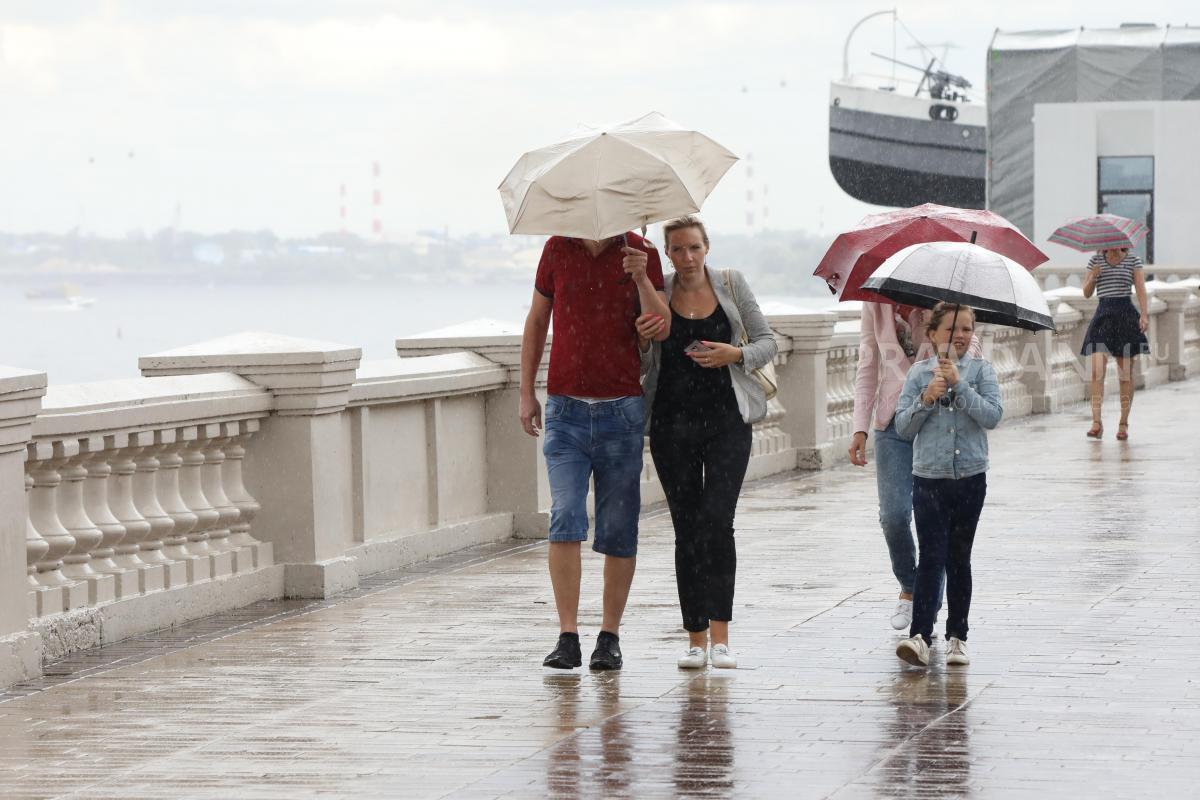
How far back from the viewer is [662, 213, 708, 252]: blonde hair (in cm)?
736

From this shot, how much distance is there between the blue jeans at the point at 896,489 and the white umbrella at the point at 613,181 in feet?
4.55

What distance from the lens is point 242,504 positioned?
31.5 ft

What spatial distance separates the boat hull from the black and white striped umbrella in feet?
234

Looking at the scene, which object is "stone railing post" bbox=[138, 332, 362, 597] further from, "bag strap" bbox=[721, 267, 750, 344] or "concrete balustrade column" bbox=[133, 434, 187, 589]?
"bag strap" bbox=[721, 267, 750, 344]

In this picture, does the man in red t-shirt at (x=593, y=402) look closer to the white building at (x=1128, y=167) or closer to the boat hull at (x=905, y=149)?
the white building at (x=1128, y=167)

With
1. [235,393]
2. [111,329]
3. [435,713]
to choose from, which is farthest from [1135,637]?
[111,329]

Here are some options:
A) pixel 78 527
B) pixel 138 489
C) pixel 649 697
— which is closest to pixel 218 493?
pixel 138 489

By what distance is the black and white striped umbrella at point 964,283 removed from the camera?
727cm

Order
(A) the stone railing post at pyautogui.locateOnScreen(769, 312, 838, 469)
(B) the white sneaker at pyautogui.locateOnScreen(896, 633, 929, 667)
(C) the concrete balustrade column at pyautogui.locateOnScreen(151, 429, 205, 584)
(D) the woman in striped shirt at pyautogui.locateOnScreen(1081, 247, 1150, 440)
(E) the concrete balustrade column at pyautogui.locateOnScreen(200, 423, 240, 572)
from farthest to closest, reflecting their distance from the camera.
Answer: (D) the woman in striped shirt at pyautogui.locateOnScreen(1081, 247, 1150, 440)
(A) the stone railing post at pyautogui.locateOnScreen(769, 312, 838, 469)
(E) the concrete balustrade column at pyautogui.locateOnScreen(200, 423, 240, 572)
(C) the concrete balustrade column at pyautogui.locateOnScreen(151, 429, 205, 584)
(B) the white sneaker at pyautogui.locateOnScreen(896, 633, 929, 667)

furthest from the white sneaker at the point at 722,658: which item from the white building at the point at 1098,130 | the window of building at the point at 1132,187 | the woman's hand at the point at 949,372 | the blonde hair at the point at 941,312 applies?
the window of building at the point at 1132,187

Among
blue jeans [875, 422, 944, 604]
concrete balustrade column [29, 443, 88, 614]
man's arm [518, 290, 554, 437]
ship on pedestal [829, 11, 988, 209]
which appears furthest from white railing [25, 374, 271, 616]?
ship on pedestal [829, 11, 988, 209]

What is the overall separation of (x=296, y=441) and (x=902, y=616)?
3.11 meters

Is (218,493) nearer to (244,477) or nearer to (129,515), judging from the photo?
(244,477)

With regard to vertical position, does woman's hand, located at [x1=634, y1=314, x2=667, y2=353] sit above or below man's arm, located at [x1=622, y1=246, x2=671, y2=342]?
below
